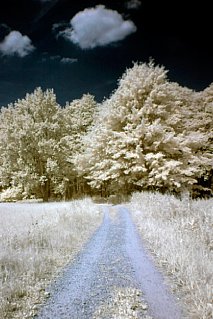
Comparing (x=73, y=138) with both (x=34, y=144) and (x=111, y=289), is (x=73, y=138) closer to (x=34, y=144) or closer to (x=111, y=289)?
(x=34, y=144)

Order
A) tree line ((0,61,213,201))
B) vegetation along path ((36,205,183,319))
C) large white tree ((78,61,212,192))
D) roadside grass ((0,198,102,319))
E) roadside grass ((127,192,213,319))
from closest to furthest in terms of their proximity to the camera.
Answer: vegetation along path ((36,205,183,319))
roadside grass ((127,192,213,319))
roadside grass ((0,198,102,319))
large white tree ((78,61,212,192))
tree line ((0,61,213,201))

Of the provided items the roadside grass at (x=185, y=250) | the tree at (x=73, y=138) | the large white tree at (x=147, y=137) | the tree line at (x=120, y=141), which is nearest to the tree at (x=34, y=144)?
the tree line at (x=120, y=141)

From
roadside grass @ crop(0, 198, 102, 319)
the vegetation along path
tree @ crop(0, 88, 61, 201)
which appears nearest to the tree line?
tree @ crop(0, 88, 61, 201)

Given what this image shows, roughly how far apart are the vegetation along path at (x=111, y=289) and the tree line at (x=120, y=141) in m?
13.4

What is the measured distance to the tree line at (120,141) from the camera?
23.9 meters

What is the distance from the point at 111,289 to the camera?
6.75 metres

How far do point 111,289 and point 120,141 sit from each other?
18310mm

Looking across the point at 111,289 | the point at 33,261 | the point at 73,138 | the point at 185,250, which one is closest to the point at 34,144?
the point at 73,138

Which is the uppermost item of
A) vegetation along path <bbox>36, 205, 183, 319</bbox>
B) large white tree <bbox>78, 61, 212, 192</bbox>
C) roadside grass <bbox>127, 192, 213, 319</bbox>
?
large white tree <bbox>78, 61, 212, 192</bbox>

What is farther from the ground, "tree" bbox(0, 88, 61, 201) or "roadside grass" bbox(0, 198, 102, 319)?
"tree" bbox(0, 88, 61, 201)

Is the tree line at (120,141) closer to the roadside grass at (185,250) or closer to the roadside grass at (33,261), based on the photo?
the roadside grass at (185,250)

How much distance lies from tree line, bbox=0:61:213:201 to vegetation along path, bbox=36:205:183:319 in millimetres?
13381

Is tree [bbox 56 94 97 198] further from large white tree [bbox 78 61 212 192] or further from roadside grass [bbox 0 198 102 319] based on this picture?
roadside grass [bbox 0 198 102 319]

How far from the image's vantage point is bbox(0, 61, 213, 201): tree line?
78.5 ft
